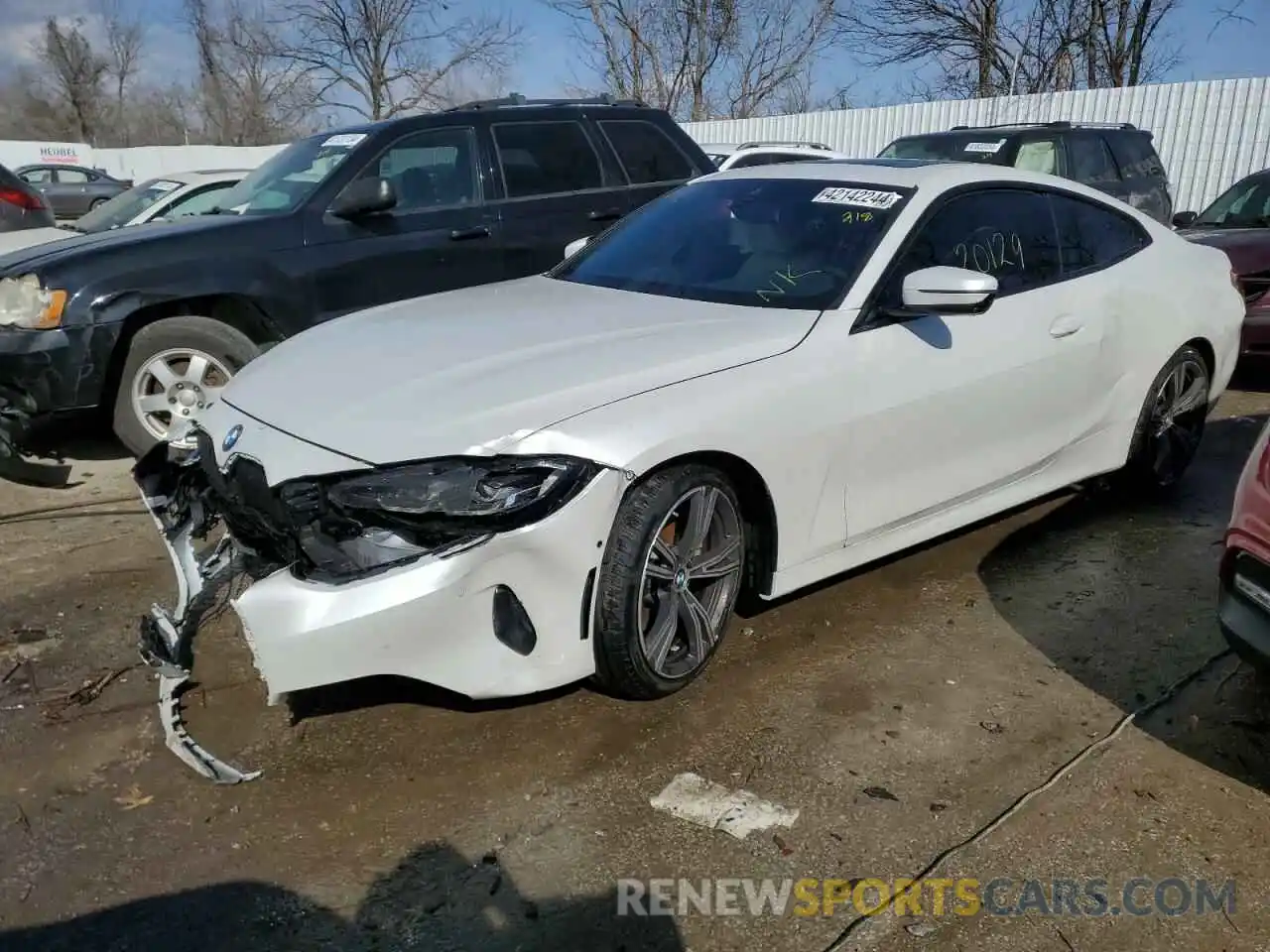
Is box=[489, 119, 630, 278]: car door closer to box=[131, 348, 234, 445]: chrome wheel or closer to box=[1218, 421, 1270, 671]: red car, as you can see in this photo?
box=[131, 348, 234, 445]: chrome wheel

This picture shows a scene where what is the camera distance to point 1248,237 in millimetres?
7402

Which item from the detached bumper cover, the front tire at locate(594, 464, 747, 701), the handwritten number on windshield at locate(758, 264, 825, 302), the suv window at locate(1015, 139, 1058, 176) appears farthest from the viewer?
the suv window at locate(1015, 139, 1058, 176)

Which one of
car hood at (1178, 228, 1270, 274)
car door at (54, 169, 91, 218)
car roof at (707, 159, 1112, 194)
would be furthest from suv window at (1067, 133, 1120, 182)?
car door at (54, 169, 91, 218)

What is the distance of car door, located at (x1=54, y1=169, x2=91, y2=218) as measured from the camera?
1045 inches

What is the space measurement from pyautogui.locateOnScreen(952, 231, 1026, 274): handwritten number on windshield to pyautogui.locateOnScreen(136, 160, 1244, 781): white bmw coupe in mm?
14

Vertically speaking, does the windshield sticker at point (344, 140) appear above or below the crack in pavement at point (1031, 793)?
above

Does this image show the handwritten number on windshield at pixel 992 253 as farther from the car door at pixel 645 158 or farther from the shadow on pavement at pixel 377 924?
the car door at pixel 645 158

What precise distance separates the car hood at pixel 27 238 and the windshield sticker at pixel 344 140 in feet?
6.55

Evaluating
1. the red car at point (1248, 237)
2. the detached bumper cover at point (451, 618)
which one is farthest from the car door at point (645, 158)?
the detached bumper cover at point (451, 618)

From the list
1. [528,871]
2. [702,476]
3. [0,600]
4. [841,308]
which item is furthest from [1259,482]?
[0,600]

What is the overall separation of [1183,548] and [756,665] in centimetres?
219

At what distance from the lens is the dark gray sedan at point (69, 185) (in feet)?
86.9

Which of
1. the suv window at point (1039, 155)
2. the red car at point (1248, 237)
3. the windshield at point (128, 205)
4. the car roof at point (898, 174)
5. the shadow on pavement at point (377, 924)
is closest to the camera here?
the shadow on pavement at point (377, 924)

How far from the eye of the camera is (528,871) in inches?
97.9
